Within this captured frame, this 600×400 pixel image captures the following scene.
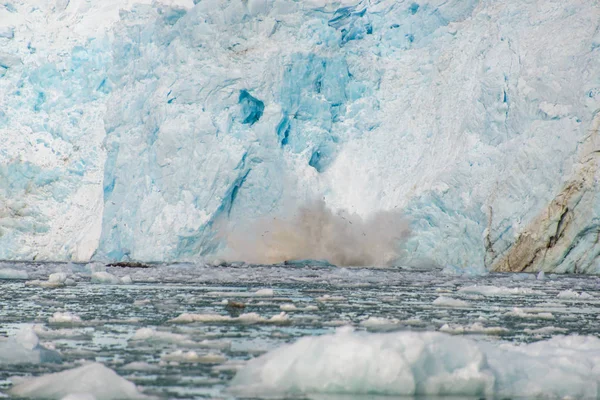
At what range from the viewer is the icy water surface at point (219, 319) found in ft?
21.6

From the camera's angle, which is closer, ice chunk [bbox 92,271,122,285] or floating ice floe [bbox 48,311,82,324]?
floating ice floe [bbox 48,311,82,324]

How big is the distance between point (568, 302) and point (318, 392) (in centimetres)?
957

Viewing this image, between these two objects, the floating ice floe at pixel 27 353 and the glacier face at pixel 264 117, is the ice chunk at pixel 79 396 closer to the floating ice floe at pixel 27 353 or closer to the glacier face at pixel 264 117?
the floating ice floe at pixel 27 353

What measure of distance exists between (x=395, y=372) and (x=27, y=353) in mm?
2954

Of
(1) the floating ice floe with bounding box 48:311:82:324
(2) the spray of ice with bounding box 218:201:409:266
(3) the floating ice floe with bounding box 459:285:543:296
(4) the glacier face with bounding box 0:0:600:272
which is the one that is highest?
(4) the glacier face with bounding box 0:0:600:272

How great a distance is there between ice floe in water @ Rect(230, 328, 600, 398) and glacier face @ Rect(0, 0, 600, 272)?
24.8 metres

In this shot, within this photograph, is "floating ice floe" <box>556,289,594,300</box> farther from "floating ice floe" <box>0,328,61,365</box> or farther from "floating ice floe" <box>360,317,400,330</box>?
"floating ice floe" <box>0,328,61,365</box>

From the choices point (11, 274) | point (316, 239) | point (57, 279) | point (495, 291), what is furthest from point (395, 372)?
point (316, 239)

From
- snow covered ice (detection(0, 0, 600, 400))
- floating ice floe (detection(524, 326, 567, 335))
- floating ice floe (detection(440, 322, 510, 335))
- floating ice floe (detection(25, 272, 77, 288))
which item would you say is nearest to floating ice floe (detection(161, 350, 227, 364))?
floating ice floe (detection(440, 322, 510, 335))

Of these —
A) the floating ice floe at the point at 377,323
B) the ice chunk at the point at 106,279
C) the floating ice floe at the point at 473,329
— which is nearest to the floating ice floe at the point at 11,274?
the ice chunk at the point at 106,279

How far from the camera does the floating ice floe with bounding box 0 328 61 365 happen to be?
669cm

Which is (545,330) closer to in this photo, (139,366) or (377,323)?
(377,323)

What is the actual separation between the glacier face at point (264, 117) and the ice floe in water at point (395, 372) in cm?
2476

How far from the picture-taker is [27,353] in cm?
673
